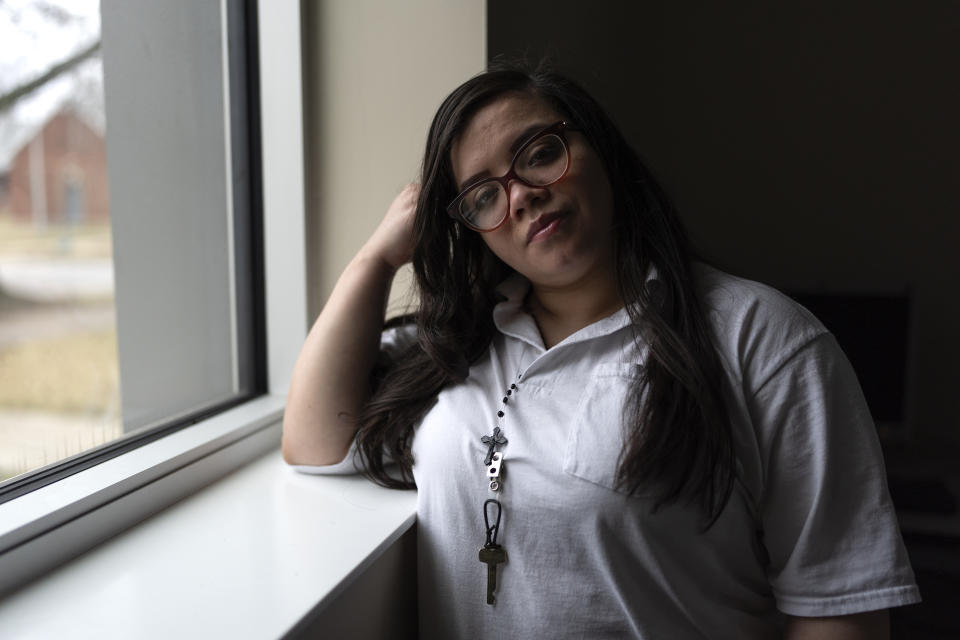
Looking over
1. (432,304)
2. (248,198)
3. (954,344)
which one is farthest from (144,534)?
(954,344)

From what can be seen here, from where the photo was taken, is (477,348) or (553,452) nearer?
(553,452)

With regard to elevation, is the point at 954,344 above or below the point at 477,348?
below

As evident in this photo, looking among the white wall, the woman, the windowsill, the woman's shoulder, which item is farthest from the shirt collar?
the white wall

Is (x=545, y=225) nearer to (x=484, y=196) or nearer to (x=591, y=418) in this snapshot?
(x=484, y=196)

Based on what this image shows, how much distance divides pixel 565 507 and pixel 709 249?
1894 millimetres

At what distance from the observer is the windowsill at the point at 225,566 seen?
0.69 metres

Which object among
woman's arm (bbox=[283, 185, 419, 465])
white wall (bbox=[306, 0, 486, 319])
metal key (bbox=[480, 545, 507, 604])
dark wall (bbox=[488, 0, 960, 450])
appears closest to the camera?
metal key (bbox=[480, 545, 507, 604])

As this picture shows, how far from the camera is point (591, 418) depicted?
0.87 m

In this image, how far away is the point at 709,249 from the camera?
2.51 m

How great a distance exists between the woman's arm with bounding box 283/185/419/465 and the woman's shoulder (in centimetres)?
52

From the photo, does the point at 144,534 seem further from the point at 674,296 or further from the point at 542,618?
the point at 674,296

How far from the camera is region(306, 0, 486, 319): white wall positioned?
1364mm

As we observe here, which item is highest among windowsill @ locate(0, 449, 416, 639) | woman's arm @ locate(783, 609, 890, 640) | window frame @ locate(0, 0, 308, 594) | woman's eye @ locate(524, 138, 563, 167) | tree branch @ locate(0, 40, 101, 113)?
tree branch @ locate(0, 40, 101, 113)

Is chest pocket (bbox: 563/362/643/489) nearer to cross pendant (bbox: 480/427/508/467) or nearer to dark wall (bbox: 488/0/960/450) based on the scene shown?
cross pendant (bbox: 480/427/508/467)
